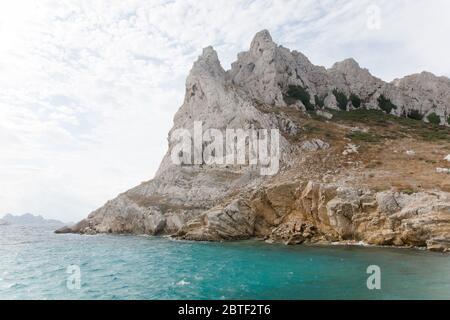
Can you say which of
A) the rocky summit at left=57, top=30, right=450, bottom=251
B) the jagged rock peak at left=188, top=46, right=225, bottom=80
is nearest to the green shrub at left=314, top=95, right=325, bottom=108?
the rocky summit at left=57, top=30, right=450, bottom=251

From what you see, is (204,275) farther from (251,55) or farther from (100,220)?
(251,55)

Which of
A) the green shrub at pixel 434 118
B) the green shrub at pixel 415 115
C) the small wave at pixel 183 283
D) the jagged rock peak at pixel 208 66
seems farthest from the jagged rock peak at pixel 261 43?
the small wave at pixel 183 283

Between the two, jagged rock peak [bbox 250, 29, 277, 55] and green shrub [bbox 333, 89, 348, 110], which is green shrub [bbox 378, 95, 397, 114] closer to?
green shrub [bbox 333, 89, 348, 110]

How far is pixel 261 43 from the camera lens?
108m

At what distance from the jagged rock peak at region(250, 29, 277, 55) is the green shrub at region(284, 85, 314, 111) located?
1299 centimetres

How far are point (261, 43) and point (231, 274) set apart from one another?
8883 centimetres

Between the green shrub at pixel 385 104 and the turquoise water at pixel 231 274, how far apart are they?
82859mm

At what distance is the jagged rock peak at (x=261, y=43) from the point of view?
106125 millimetres

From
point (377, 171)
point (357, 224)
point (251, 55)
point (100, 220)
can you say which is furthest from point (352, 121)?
point (100, 220)

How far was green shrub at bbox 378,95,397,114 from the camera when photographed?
113 m

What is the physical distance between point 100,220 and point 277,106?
50.2m

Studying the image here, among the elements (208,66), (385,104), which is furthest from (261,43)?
(385,104)

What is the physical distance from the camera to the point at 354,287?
946 inches

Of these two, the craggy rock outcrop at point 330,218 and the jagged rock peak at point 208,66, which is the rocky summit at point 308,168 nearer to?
the craggy rock outcrop at point 330,218
